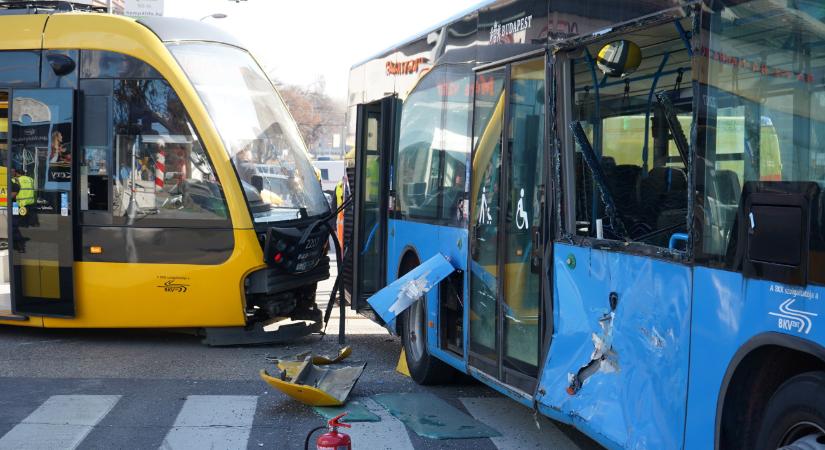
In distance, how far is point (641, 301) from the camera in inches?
200

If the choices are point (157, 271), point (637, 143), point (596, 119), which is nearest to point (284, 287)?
point (157, 271)

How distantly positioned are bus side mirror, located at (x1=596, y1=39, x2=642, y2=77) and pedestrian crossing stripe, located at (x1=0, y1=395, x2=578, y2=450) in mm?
2656

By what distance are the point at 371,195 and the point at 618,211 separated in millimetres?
4581

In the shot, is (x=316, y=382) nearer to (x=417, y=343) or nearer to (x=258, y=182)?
(x=417, y=343)

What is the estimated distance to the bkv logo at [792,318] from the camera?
380cm

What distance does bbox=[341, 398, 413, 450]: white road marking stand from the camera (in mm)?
6820

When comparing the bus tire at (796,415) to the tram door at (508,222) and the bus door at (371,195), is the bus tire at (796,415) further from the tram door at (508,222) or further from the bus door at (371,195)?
the bus door at (371,195)

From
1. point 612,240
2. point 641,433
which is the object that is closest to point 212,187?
point 612,240

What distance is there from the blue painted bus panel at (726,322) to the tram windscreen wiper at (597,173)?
4.79ft

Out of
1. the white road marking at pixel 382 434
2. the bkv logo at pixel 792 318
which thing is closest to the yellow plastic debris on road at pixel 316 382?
the white road marking at pixel 382 434

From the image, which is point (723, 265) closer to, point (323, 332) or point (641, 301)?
point (641, 301)

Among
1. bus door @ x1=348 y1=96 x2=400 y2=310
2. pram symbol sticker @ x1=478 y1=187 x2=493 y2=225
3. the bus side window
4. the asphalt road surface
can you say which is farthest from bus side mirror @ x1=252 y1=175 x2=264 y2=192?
pram symbol sticker @ x1=478 y1=187 x2=493 y2=225

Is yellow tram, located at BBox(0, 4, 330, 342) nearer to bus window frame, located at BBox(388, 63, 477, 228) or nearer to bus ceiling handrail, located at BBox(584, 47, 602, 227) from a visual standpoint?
bus window frame, located at BBox(388, 63, 477, 228)

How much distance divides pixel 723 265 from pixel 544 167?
2103 mm
